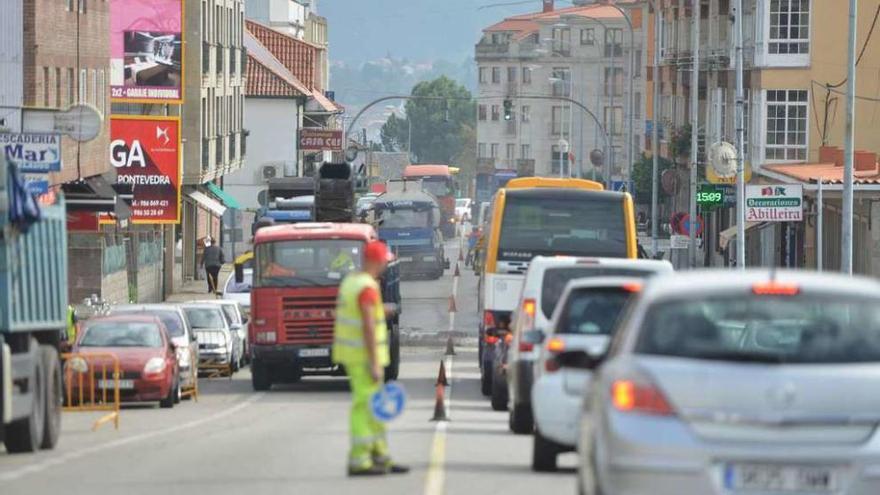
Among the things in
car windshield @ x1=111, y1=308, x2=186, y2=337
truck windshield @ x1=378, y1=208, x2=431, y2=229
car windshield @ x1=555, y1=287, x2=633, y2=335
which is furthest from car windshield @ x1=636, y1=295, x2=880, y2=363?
truck windshield @ x1=378, y1=208, x2=431, y2=229

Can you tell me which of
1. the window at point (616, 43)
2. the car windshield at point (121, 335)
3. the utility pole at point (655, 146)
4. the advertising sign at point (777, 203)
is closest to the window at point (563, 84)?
the window at point (616, 43)

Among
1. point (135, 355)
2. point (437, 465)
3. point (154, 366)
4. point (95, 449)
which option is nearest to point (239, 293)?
point (135, 355)

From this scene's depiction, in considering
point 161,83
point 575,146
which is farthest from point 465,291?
point 575,146

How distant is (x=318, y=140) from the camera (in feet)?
325

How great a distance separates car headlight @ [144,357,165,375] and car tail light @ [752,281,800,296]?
1813 cm

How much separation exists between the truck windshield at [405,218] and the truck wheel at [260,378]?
41020mm

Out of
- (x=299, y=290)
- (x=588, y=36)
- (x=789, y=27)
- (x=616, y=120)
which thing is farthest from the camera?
(x=588, y=36)

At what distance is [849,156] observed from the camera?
37.3 metres

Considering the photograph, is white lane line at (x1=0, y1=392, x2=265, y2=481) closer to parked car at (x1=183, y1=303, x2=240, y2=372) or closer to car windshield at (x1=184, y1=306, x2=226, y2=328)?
parked car at (x1=183, y1=303, x2=240, y2=372)

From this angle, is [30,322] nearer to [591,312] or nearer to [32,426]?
[32,426]

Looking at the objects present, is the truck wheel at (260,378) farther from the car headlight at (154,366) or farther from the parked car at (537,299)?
the parked car at (537,299)

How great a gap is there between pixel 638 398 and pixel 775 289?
0.92 meters

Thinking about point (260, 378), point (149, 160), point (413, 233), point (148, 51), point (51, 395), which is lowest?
point (260, 378)

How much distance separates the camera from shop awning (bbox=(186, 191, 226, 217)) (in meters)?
71.5
